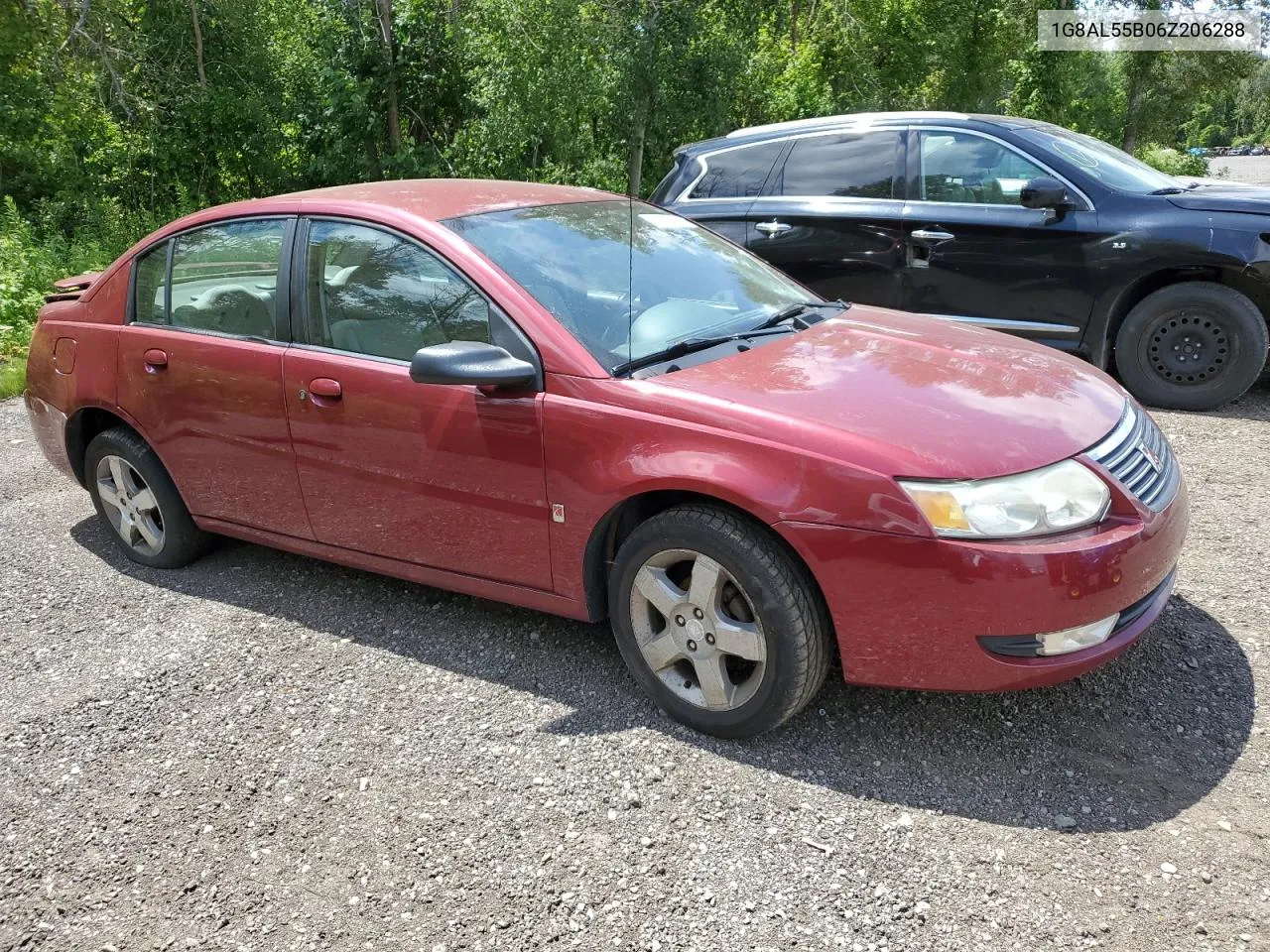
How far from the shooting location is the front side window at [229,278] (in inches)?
153

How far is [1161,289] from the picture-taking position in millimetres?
5980

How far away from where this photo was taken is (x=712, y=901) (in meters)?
2.46

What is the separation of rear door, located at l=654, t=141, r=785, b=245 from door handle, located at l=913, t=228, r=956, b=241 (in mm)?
1198

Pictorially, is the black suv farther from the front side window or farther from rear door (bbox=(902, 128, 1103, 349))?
the front side window

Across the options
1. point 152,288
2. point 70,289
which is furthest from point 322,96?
point 152,288

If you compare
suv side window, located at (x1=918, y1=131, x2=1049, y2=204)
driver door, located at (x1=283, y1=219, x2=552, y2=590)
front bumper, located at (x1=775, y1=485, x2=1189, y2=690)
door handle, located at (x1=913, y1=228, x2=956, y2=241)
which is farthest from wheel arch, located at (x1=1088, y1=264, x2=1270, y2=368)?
driver door, located at (x1=283, y1=219, x2=552, y2=590)

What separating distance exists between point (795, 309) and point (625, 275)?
0.71 meters

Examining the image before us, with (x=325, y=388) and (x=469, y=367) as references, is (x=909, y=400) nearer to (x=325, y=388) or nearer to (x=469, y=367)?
(x=469, y=367)

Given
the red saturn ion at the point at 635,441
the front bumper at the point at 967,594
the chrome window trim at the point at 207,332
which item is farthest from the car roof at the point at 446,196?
the front bumper at the point at 967,594

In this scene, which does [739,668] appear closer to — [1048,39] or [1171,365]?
[1171,365]

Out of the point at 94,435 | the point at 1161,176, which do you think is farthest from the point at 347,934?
the point at 1161,176

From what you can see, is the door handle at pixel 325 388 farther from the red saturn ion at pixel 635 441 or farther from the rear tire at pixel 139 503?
the rear tire at pixel 139 503

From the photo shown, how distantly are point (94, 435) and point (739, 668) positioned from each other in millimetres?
3293

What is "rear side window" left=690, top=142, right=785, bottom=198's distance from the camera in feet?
23.3
